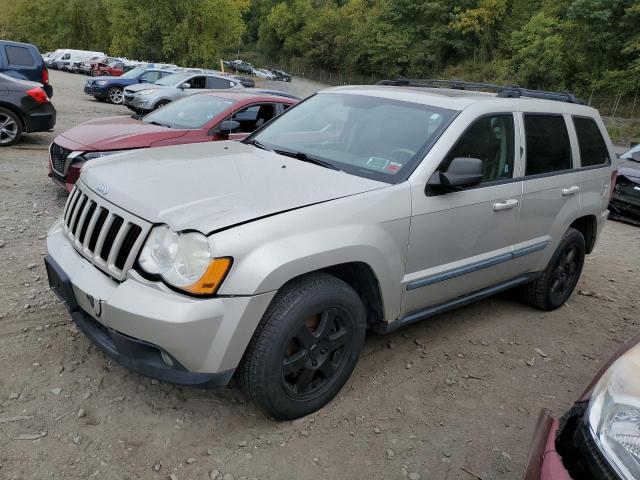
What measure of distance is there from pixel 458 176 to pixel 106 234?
194cm

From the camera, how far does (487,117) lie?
140 inches

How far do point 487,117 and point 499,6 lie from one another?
6017 cm

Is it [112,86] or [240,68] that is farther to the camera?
[240,68]

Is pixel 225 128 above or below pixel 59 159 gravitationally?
above

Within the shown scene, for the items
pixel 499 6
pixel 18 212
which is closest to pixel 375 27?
pixel 499 6

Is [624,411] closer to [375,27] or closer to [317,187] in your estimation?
[317,187]

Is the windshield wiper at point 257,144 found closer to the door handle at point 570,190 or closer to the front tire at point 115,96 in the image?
the door handle at point 570,190

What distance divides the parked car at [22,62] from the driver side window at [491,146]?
10901mm

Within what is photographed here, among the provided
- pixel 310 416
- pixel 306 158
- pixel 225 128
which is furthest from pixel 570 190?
pixel 225 128

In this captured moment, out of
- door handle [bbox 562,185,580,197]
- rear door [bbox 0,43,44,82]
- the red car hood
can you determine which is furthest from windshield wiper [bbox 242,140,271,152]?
rear door [bbox 0,43,44,82]

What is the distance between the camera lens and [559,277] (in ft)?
15.3

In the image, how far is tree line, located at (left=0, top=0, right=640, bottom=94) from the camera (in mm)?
35438

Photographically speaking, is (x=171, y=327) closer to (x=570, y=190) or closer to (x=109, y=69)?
(x=570, y=190)

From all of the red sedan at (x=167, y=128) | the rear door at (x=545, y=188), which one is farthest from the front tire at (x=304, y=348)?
the red sedan at (x=167, y=128)
